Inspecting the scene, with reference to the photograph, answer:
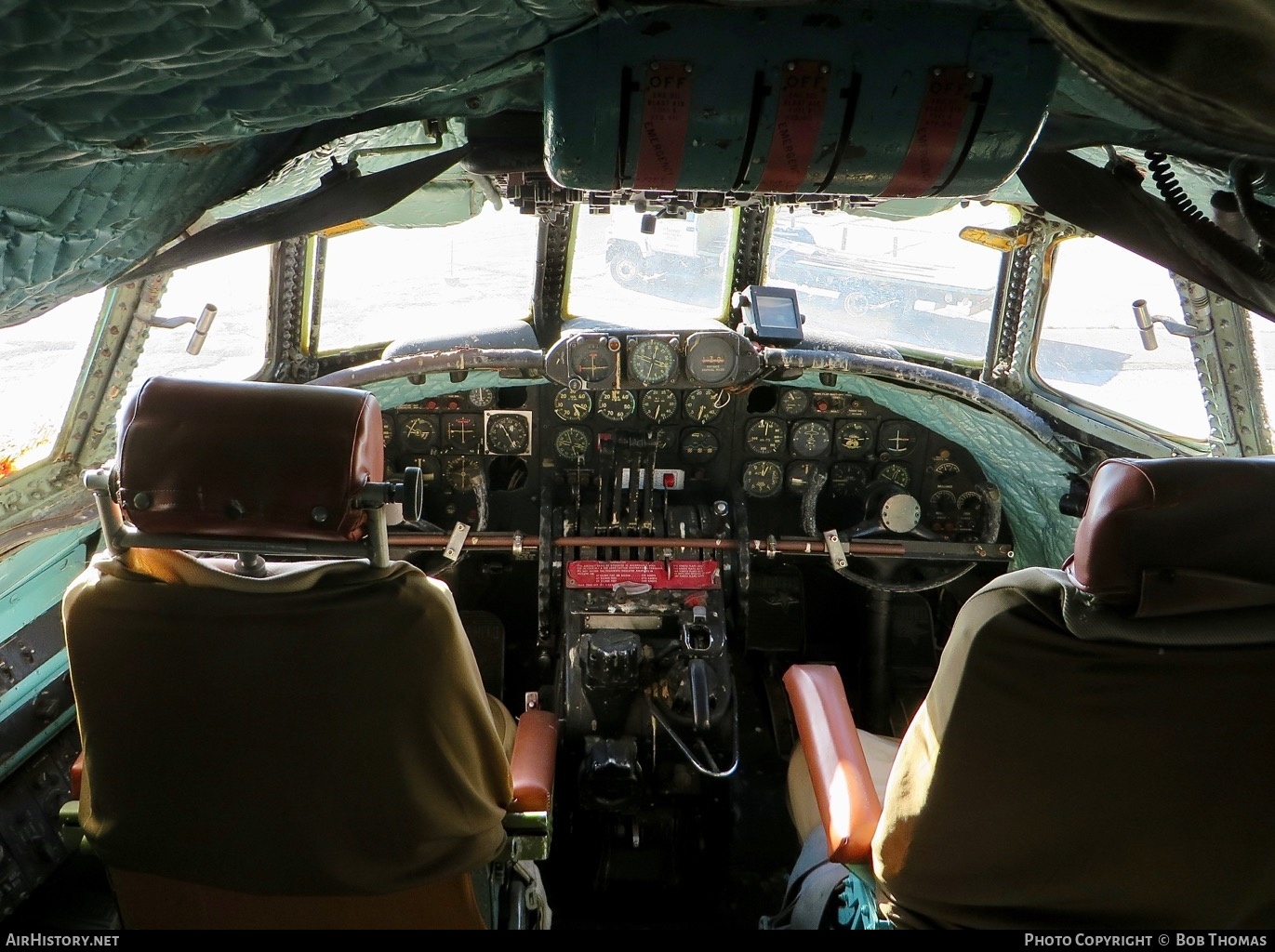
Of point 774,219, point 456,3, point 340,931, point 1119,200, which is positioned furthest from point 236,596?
point 774,219

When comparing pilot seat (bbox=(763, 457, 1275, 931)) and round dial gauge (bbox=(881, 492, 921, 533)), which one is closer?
pilot seat (bbox=(763, 457, 1275, 931))

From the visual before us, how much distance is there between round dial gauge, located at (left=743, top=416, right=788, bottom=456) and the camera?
4.11m

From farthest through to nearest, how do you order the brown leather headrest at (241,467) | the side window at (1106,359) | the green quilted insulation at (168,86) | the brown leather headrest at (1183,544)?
the side window at (1106,359) → the brown leather headrest at (241,467) → the brown leather headrest at (1183,544) → the green quilted insulation at (168,86)

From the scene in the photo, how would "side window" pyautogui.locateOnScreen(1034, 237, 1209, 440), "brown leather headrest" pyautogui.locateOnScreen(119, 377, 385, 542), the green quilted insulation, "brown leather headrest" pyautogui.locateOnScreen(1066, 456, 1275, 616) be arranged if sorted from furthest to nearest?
"side window" pyautogui.locateOnScreen(1034, 237, 1209, 440) → "brown leather headrest" pyautogui.locateOnScreen(119, 377, 385, 542) → "brown leather headrest" pyautogui.locateOnScreen(1066, 456, 1275, 616) → the green quilted insulation

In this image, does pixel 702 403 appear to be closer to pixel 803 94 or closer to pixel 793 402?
pixel 793 402

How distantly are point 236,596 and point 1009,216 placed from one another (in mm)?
2896

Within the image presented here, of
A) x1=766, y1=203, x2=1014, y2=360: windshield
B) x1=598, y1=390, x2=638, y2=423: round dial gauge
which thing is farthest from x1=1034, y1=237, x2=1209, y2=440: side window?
x1=598, y1=390, x2=638, y2=423: round dial gauge

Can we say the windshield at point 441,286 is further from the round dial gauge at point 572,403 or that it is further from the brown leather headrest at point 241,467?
the brown leather headrest at point 241,467

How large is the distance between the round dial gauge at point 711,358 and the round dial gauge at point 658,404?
1.00 ft

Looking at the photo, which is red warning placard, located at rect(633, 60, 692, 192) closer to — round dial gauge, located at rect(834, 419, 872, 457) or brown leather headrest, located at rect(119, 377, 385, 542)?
brown leather headrest, located at rect(119, 377, 385, 542)

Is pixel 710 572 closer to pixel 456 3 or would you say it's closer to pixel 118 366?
pixel 118 366

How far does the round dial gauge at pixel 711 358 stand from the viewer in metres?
3.65

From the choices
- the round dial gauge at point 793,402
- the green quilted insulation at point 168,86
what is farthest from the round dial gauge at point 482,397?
the green quilted insulation at point 168,86

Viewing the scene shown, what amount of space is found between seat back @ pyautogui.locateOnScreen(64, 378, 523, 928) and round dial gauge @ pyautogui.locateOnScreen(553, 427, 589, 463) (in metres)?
2.39
